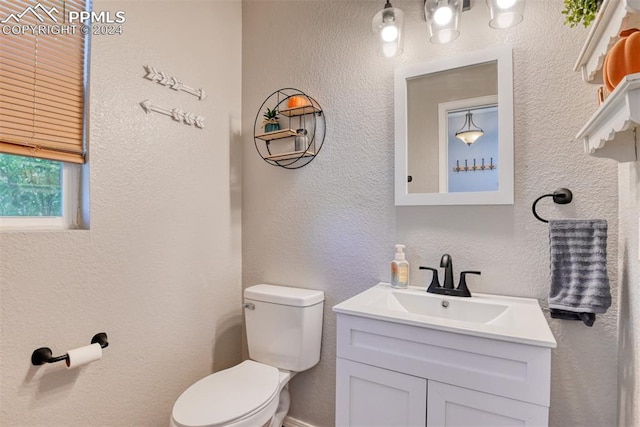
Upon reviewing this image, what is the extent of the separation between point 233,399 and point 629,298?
4.68ft

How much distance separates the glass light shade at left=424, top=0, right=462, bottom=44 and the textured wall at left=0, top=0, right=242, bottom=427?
1.19 m

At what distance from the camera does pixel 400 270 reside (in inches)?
56.9

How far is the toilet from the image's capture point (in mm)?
1296

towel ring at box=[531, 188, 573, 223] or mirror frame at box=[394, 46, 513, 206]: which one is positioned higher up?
mirror frame at box=[394, 46, 513, 206]

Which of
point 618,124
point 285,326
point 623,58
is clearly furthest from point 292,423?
Answer: point 623,58

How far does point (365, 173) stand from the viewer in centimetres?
159

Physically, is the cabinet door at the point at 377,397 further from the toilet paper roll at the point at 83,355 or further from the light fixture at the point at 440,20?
the light fixture at the point at 440,20

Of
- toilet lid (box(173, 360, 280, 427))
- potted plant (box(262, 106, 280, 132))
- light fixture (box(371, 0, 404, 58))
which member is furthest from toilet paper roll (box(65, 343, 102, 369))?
light fixture (box(371, 0, 404, 58))

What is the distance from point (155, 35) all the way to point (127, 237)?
3.17 feet

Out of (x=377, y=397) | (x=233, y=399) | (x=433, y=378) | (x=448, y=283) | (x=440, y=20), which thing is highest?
(x=440, y=20)

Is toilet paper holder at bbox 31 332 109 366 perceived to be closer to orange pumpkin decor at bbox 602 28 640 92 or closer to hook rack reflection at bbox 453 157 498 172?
hook rack reflection at bbox 453 157 498 172

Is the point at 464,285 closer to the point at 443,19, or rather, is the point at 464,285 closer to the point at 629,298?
the point at 629,298

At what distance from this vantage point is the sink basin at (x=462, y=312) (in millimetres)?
950

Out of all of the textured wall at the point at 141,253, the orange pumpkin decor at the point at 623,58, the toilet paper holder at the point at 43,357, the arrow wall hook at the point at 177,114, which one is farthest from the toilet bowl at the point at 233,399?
the orange pumpkin decor at the point at 623,58
